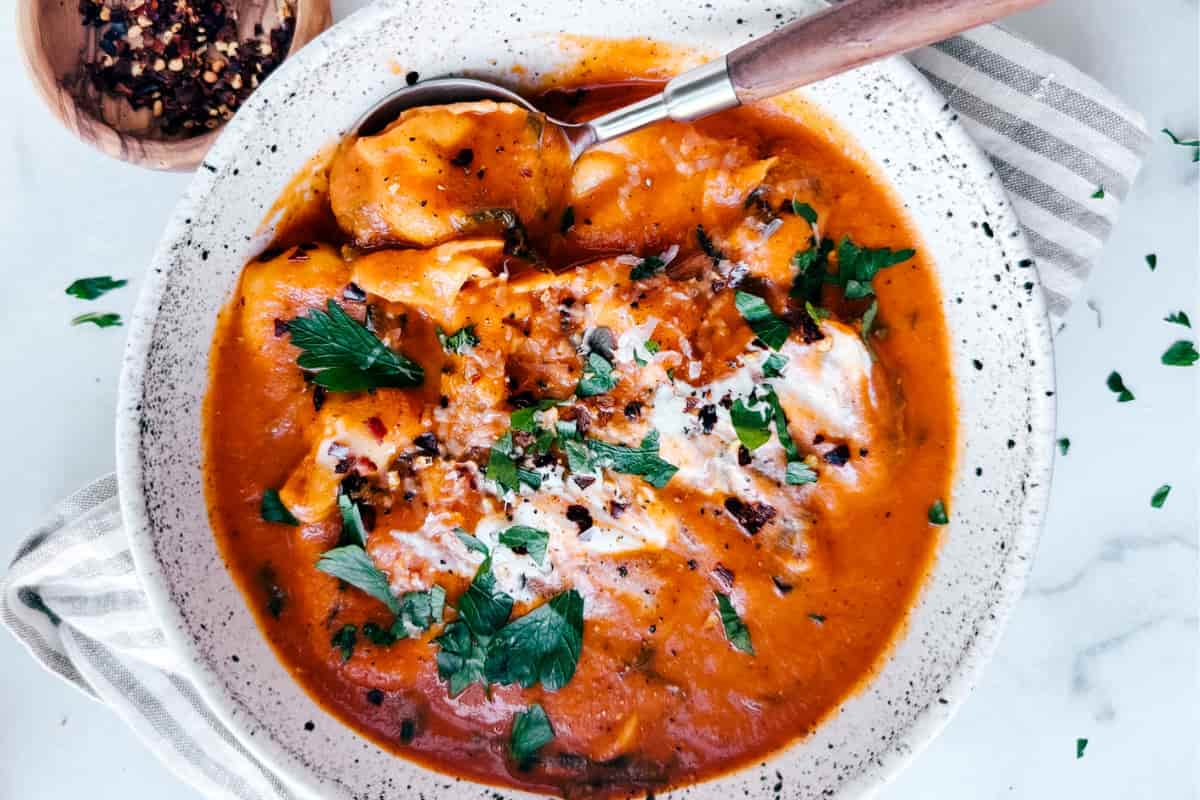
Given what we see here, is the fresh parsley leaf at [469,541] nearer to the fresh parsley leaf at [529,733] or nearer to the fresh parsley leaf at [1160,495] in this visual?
the fresh parsley leaf at [529,733]

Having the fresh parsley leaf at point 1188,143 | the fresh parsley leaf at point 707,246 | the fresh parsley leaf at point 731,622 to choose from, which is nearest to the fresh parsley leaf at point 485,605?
the fresh parsley leaf at point 731,622

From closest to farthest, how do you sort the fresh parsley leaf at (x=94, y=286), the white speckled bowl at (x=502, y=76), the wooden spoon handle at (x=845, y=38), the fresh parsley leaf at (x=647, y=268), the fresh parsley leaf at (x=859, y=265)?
the wooden spoon handle at (x=845, y=38) < the white speckled bowl at (x=502, y=76) < the fresh parsley leaf at (x=647, y=268) < the fresh parsley leaf at (x=859, y=265) < the fresh parsley leaf at (x=94, y=286)

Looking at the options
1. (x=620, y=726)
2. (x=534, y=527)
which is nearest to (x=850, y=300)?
(x=534, y=527)

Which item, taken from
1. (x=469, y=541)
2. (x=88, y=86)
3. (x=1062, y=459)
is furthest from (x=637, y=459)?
(x=88, y=86)

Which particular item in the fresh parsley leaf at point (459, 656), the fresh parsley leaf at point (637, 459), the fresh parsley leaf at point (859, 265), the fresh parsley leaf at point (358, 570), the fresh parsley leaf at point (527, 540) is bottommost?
the fresh parsley leaf at point (459, 656)

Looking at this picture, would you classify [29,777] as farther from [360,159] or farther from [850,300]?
[850,300]

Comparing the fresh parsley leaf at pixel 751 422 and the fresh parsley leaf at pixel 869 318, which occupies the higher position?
the fresh parsley leaf at pixel 869 318

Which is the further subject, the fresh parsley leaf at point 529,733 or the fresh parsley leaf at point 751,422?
the fresh parsley leaf at point 529,733

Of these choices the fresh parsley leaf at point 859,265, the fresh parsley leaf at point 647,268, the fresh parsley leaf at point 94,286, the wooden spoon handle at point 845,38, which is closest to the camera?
the wooden spoon handle at point 845,38
